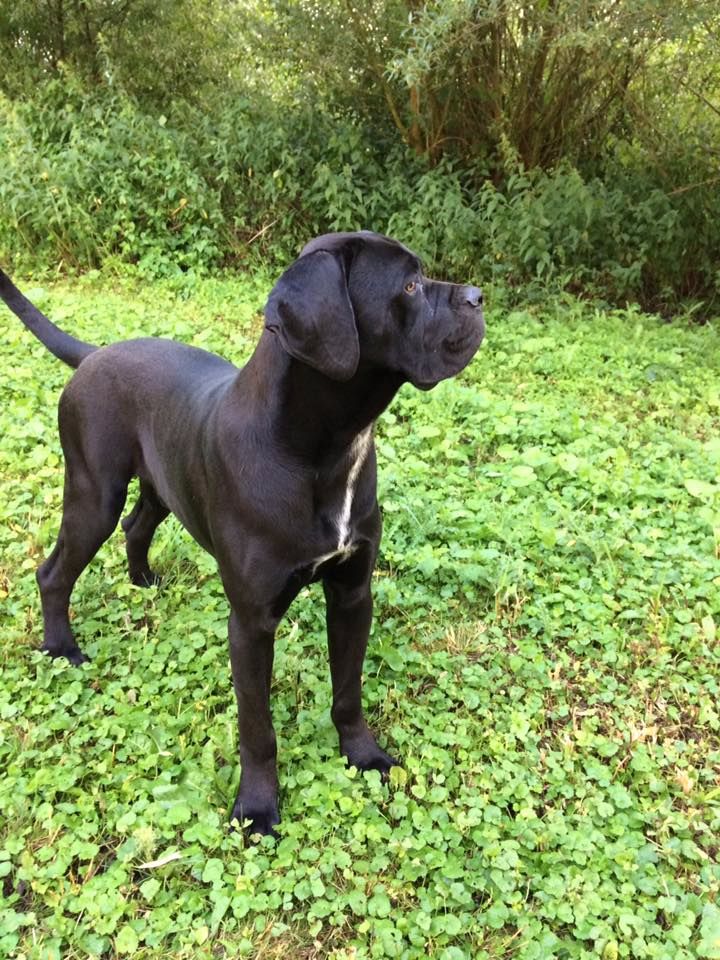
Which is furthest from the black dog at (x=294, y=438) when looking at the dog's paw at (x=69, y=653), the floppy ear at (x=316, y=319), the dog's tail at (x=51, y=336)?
the dog's paw at (x=69, y=653)

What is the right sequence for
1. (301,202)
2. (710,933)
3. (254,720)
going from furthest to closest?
(301,202) → (254,720) → (710,933)

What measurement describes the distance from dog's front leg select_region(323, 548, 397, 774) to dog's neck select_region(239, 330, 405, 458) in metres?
0.42

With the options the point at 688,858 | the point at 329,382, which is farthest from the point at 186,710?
the point at 688,858

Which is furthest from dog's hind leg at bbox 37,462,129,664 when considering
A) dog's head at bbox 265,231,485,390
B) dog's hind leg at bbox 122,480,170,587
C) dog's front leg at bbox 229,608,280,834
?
dog's head at bbox 265,231,485,390

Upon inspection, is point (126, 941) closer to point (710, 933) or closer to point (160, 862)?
point (160, 862)

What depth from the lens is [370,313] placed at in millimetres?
2012

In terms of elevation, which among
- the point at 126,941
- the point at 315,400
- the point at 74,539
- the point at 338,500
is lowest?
the point at 126,941

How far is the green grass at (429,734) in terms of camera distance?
7.09ft

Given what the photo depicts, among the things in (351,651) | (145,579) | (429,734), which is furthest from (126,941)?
(145,579)

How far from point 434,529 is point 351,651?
1.32 m

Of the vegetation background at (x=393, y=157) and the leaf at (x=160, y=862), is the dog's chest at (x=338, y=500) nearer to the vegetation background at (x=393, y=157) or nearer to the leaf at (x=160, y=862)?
the leaf at (x=160, y=862)

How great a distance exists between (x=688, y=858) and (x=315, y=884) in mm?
1124

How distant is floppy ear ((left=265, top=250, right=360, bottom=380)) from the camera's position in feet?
6.18

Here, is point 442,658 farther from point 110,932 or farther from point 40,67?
point 40,67
